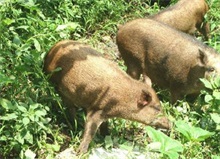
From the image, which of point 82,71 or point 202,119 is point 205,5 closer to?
point 202,119

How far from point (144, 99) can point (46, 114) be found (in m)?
1.09

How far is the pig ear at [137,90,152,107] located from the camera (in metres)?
5.70

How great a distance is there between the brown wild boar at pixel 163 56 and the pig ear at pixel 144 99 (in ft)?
4.18

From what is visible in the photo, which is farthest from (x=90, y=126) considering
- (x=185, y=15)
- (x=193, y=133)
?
(x=185, y=15)

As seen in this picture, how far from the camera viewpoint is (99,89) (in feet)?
18.8

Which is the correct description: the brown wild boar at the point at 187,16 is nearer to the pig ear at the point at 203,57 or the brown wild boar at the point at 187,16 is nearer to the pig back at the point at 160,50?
the pig back at the point at 160,50

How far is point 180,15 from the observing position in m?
8.29

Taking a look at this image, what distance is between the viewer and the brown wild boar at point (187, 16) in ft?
26.7

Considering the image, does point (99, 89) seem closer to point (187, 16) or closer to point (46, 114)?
point (46, 114)

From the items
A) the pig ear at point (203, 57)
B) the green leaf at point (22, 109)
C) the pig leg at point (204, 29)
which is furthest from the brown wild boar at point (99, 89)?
the pig leg at point (204, 29)

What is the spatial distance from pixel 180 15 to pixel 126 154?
11.3ft

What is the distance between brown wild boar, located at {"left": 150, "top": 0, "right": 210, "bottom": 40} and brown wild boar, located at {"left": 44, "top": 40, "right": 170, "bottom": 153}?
236 centimetres

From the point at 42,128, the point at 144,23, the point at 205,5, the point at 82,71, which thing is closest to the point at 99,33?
the point at 144,23

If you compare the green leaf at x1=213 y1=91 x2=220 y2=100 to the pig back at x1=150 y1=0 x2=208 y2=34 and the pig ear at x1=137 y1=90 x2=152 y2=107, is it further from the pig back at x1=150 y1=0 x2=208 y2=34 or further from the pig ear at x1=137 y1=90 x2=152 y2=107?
the pig back at x1=150 y1=0 x2=208 y2=34
